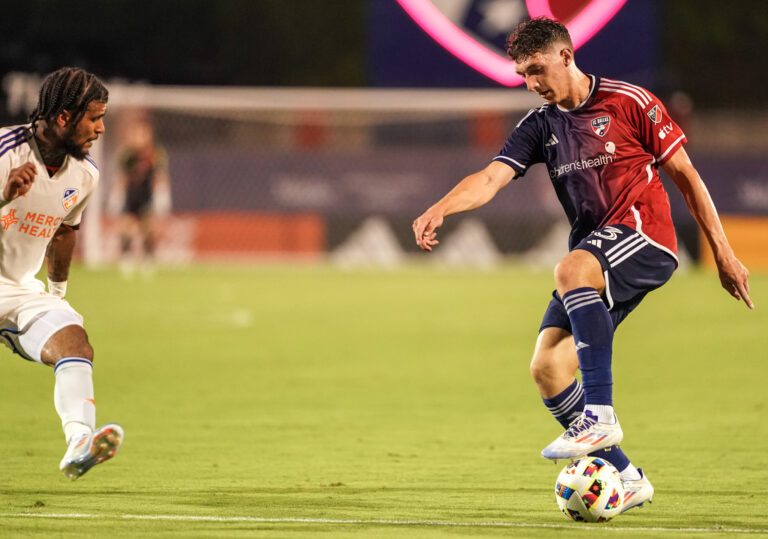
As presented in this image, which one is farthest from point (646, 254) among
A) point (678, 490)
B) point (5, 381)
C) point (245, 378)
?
point (5, 381)

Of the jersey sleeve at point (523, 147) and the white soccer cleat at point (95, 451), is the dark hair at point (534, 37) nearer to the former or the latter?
the jersey sleeve at point (523, 147)

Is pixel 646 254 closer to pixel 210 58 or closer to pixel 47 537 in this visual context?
pixel 47 537

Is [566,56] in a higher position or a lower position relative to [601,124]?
higher

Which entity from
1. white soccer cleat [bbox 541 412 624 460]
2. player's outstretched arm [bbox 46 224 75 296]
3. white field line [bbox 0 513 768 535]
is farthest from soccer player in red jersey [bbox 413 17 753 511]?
player's outstretched arm [bbox 46 224 75 296]

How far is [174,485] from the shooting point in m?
7.12

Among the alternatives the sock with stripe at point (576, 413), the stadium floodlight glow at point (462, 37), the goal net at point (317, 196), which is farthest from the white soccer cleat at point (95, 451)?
the goal net at point (317, 196)

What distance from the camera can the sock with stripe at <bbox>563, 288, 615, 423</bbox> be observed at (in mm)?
6109

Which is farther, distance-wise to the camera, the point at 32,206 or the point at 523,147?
the point at 523,147

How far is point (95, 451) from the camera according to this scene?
5.62m

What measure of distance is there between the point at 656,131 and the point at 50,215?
2844 millimetres

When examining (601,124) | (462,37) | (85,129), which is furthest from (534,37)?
(462,37)

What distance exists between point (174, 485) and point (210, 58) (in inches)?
1202

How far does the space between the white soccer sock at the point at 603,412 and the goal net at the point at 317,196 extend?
64.0 feet

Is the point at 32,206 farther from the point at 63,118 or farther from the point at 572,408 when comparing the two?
the point at 572,408
